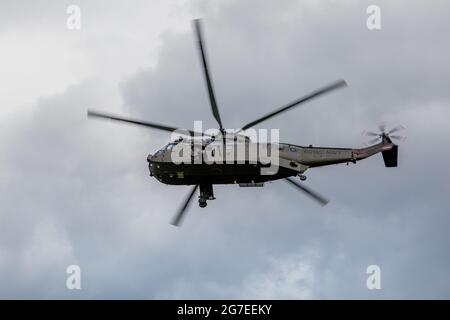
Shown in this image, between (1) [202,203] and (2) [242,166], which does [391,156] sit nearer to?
(2) [242,166]

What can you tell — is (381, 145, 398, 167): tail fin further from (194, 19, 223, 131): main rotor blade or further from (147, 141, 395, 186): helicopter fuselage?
(194, 19, 223, 131): main rotor blade

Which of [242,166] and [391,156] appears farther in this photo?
[391,156]

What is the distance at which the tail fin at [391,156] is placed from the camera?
9750 centimetres

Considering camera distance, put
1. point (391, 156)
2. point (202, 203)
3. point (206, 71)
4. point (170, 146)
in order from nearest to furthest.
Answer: point (206, 71), point (170, 146), point (202, 203), point (391, 156)

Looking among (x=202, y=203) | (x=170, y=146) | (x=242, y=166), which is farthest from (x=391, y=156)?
(x=170, y=146)

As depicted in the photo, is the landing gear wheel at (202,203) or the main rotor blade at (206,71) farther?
the landing gear wheel at (202,203)

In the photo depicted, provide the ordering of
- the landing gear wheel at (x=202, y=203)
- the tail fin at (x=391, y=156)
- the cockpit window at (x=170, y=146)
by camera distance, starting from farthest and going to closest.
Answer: the tail fin at (x=391, y=156), the landing gear wheel at (x=202, y=203), the cockpit window at (x=170, y=146)

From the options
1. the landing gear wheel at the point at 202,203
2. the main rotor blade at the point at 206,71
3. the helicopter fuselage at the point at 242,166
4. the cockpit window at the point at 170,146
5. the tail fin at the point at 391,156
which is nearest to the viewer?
the main rotor blade at the point at 206,71

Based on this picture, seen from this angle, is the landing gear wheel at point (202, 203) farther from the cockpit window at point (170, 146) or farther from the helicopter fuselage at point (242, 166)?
the cockpit window at point (170, 146)

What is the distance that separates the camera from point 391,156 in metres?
97.6

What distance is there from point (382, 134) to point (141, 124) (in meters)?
22.5

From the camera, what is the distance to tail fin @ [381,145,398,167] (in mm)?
97500
